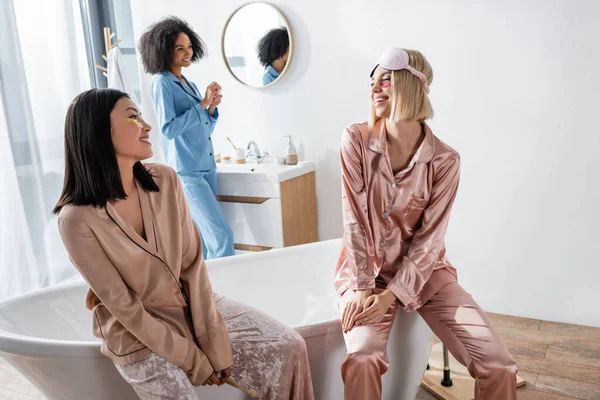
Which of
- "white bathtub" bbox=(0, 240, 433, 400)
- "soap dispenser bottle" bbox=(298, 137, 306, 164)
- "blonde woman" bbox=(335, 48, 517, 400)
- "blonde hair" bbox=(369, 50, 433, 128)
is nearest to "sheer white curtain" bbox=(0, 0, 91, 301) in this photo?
"white bathtub" bbox=(0, 240, 433, 400)

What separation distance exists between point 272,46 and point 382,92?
161 centimetres

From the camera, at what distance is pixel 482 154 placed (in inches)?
107

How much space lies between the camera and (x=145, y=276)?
1517 mm

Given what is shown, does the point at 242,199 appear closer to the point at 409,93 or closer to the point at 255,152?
the point at 255,152

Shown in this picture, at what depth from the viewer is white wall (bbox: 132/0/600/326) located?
2479 mm

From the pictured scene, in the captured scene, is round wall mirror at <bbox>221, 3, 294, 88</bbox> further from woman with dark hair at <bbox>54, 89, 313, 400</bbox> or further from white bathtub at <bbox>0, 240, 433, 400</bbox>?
woman with dark hair at <bbox>54, 89, 313, 400</bbox>

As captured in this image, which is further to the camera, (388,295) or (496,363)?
(388,295)

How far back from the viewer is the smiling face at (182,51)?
285cm

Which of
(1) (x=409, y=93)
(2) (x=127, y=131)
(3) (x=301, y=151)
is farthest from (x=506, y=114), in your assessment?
(2) (x=127, y=131)

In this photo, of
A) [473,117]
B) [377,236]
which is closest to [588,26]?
[473,117]

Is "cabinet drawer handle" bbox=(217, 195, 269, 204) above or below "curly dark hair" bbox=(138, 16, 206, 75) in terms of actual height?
below

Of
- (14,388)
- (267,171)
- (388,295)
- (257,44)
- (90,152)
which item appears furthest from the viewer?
(257,44)

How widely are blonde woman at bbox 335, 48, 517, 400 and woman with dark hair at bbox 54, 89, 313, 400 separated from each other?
1.00 feet

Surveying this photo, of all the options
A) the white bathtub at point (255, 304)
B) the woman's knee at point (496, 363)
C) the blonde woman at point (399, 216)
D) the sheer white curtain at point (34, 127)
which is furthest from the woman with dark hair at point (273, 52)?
the woman's knee at point (496, 363)
